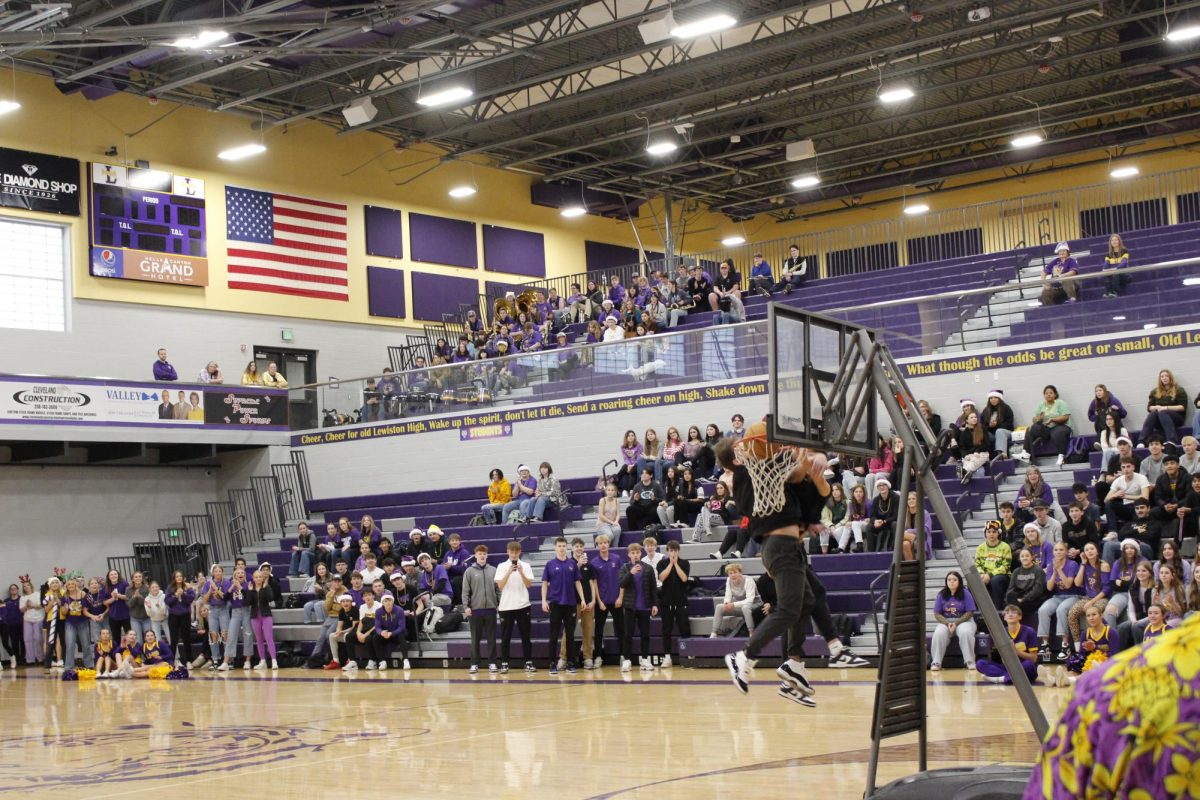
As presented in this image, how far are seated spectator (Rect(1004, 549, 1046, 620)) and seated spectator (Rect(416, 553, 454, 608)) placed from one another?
358 inches

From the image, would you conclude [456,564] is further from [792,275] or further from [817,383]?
[817,383]

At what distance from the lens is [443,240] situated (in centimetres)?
3553

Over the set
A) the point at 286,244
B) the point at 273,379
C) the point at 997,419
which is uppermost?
the point at 286,244

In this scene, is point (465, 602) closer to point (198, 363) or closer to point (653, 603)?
point (653, 603)

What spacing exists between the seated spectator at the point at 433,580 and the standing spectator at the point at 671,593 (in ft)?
14.7

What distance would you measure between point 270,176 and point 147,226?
355cm

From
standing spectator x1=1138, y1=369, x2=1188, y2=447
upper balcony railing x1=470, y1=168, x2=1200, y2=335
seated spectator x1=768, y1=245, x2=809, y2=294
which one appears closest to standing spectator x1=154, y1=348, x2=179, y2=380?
upper balcony railing x1=470, y1=168, x2=1200, y2=335

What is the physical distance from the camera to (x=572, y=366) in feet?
82.8

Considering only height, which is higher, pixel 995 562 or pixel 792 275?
pixel 792 275

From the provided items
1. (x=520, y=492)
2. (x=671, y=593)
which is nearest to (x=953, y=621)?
(x=671, y=593)

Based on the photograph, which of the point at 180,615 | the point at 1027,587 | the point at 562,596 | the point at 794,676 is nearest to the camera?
the point at 794,676

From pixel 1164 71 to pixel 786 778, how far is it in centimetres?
2563

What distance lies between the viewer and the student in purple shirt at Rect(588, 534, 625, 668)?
18219 mm

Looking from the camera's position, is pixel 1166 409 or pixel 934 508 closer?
pixel 934 508
